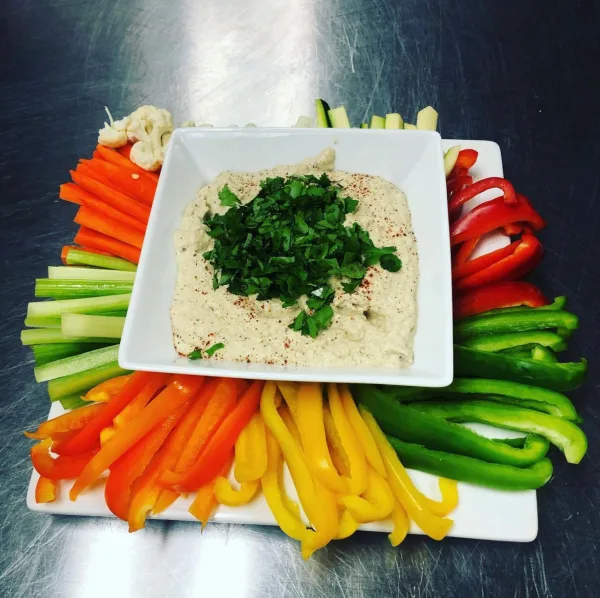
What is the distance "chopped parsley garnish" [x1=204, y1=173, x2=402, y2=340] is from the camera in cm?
195

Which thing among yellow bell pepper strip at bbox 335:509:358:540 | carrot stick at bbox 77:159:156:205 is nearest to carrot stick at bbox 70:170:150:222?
carrot stick at bbox 77:159:156:205

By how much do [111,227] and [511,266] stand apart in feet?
4.82

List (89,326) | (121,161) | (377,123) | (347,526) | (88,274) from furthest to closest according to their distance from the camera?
1. (377,123)
2. (121,161)
3. (88,274)
4. (89,326)
5. (347,526)

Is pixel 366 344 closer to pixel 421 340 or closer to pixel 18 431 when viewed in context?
pixel 421 340

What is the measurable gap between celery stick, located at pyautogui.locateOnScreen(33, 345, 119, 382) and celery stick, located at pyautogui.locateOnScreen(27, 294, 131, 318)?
15cm

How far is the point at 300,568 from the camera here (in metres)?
2.11

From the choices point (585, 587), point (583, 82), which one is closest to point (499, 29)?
point (583, 82)

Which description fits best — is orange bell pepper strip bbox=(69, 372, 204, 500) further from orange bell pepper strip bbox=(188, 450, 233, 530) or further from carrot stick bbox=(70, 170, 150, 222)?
carrot stick bbox=(70, 170, 150, 222)

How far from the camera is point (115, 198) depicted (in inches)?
89.4

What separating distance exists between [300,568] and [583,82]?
293 cm

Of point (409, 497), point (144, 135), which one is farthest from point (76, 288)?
point (409, 497)

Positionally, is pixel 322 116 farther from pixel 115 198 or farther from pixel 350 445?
pixel 350 445

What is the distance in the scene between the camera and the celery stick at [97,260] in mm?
2273

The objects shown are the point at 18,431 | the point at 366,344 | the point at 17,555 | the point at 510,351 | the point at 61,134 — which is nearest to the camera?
the point at 366,344
